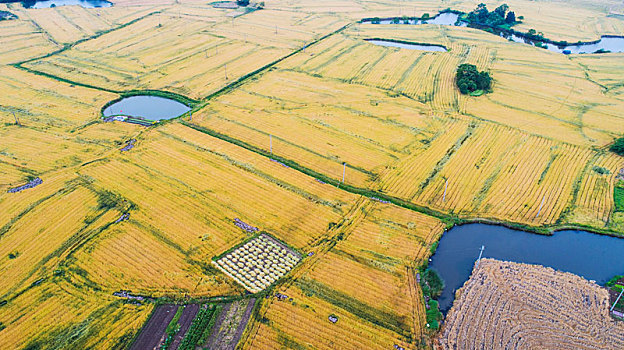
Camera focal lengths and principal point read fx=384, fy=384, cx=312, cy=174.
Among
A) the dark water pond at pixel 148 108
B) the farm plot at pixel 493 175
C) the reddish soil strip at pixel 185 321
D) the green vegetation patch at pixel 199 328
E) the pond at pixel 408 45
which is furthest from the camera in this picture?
the pond at pixel 408 45

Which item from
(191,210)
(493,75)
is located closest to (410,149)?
(191,210)

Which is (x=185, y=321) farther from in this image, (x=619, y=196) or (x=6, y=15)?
(x=6, y=15)

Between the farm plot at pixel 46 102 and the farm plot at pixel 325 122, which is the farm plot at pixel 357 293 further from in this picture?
the farm plot at pixel 46 102

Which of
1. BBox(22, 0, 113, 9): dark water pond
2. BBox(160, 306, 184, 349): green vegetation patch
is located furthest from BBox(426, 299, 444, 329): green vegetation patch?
BBox(22, 0, 113, 9): dark water pond

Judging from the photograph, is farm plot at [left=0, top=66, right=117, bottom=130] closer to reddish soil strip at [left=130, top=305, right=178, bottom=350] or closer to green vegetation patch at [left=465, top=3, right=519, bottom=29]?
reddish soil strip at [left=130, top=305, right=178, bottom=350]

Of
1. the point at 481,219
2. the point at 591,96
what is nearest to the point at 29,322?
the point at 481,219

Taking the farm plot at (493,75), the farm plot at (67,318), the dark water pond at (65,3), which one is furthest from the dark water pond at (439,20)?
the farm plot at (67,318)
